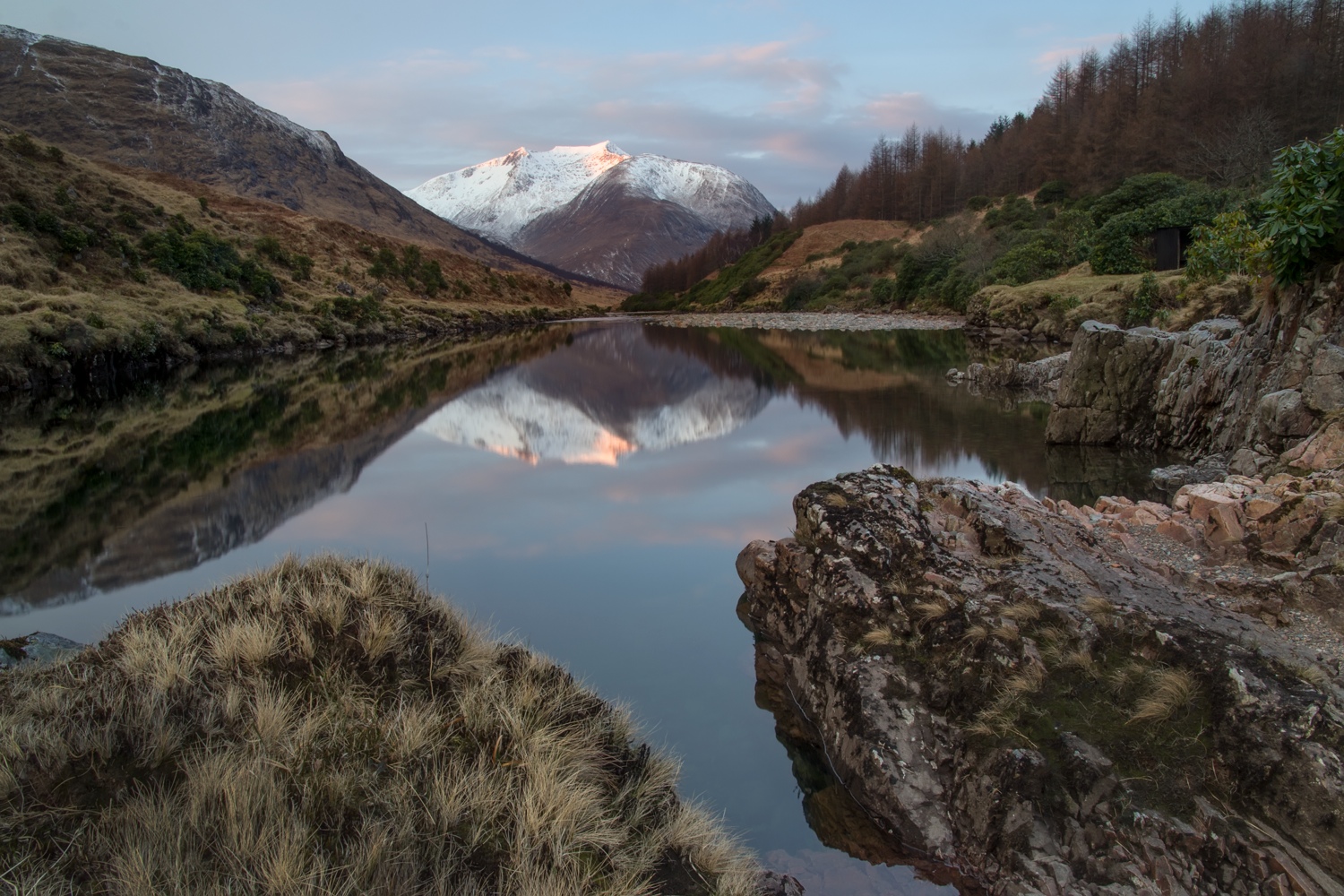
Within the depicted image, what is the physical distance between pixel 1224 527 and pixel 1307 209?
4213 mm

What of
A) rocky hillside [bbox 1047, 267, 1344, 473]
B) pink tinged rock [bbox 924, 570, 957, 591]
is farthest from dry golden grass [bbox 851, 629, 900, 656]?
rocky hillside [bbox 1047, 267, 1344, 473]

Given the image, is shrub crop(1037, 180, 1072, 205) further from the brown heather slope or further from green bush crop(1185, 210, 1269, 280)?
the brown heather slope

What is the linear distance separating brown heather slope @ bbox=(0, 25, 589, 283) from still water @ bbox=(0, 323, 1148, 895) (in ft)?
360

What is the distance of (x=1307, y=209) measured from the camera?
25.0 feet

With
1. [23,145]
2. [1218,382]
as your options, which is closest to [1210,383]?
[1218,382]

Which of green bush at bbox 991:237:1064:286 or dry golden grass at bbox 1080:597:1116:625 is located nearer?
dry golden grass at bbox 1080:597:1116:625

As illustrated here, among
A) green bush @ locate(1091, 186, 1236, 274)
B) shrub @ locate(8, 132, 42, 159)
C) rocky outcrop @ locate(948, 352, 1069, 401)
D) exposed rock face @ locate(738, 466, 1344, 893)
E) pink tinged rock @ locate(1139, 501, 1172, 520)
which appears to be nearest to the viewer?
exposed rock face @ locate(738, 466, 1344, 893)

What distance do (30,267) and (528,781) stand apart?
32587 millimetres

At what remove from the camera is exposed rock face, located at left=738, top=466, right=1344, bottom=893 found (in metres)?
3.13

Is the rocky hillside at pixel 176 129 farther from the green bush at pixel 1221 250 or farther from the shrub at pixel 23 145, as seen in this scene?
the green bush at pixel 1221 250

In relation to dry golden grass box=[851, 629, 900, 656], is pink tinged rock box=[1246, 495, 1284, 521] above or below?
above

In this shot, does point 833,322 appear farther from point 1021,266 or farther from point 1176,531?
point 1176,531

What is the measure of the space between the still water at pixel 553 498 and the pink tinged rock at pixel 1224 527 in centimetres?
321

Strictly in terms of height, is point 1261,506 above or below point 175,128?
below
